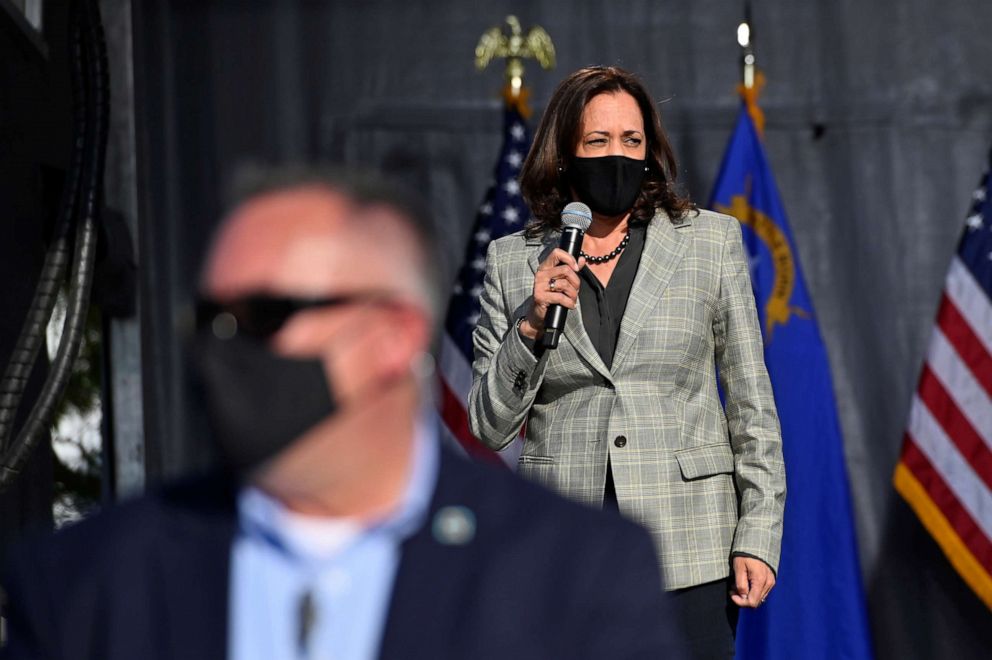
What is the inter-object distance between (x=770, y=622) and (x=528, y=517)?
3.35 m

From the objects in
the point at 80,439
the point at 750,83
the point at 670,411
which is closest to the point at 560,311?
the point at 670,411

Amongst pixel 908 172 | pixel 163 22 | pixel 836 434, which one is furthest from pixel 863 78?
pixel 163 22

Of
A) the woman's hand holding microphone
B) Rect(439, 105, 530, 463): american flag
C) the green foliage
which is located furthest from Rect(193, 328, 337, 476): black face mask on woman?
the green foliage

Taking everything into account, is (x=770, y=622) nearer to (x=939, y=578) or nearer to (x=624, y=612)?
(x=939, y=578)

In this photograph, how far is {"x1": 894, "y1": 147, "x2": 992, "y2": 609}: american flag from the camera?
472 centimetres

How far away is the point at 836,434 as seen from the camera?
4.69m

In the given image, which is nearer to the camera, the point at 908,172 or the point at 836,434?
the point at 836,434

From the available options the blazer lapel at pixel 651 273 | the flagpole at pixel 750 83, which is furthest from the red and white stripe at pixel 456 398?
the blazer lapel at pixel 651 273

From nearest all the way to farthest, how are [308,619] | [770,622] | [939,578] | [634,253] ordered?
[308,619]
[634,253]
[770,622]
[939,578]

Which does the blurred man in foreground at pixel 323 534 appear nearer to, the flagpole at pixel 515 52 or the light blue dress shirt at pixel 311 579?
the light blue dress shirt at pixel 311 579

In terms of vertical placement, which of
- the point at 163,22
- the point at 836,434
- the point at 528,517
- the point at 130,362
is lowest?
the point at 836,434

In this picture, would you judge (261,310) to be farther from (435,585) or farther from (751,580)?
(751,580)

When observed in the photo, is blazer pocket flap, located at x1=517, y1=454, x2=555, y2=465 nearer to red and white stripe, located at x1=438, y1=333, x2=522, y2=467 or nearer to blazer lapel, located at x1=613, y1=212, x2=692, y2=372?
blazer lapel, located at x1=613, y1=212, x2=692, y2=372

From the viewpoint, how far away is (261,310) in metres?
1.37
